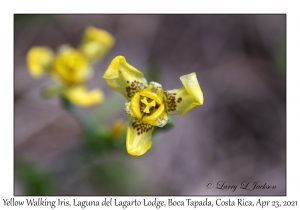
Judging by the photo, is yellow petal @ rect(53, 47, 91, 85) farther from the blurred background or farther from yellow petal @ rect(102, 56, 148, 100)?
the blurred background

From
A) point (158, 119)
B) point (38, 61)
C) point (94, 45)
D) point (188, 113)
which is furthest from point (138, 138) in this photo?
point (188, 113)

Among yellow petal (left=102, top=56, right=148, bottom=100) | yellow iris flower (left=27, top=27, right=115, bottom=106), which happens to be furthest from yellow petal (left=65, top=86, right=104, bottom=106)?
yellow petal (left=102, top=56, right=148, bottom=100)

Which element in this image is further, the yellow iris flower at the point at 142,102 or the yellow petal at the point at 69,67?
the yellow petal at the point at 69,67

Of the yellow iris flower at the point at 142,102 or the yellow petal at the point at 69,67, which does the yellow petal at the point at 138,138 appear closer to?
the yellow iris flower at the point at 142,102

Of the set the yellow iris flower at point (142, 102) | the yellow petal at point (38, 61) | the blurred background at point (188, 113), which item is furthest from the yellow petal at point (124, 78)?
the blurred background at point (188, 113)

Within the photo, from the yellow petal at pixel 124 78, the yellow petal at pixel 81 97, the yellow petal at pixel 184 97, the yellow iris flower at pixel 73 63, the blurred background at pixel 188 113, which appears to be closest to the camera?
the yellow petal at pixel 184 97

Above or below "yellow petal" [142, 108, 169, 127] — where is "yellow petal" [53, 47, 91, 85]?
above
